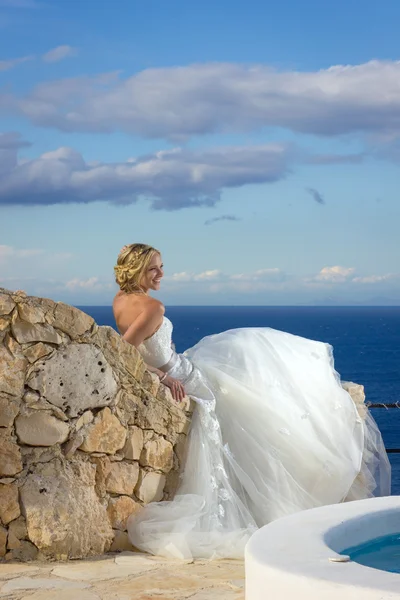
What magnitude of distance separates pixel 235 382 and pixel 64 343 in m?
1.40

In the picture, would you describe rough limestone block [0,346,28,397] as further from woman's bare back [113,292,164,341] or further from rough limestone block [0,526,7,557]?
woman's bare back [113,292,164,341]

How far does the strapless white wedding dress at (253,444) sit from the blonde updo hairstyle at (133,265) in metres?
0.37

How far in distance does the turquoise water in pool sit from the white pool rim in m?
0.03

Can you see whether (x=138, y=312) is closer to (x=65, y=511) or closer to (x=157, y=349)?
(x=157, y=349)

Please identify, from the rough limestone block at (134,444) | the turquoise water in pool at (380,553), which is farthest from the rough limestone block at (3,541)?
the turquoise water in pool at (380,553)

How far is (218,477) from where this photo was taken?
A: 5605 millimetres

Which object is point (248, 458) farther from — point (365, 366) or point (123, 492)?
point (365, 366)

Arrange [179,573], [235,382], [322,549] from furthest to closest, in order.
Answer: [235,382]
[179,573]
[322,549]

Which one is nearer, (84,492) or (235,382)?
(84,492)

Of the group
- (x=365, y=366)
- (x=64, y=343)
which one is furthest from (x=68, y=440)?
(x=365, y=366)

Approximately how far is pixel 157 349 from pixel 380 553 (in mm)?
2385

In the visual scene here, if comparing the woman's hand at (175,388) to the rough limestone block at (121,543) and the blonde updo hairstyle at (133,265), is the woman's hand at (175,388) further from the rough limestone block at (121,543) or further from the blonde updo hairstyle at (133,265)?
the rough limestone block at (121,543)

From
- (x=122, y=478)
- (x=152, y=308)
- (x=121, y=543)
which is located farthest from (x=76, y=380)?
(x=121, y=543)

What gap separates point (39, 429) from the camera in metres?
5.00
